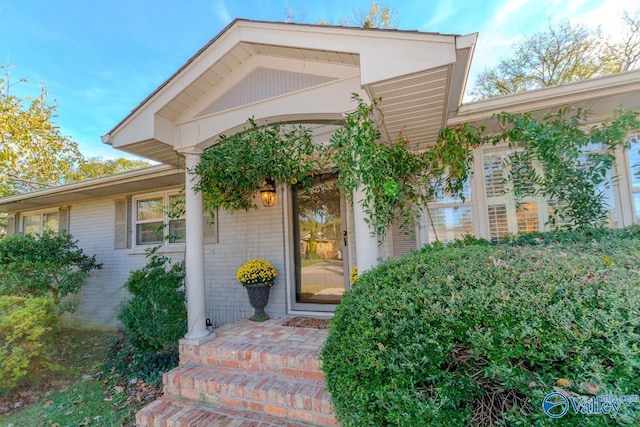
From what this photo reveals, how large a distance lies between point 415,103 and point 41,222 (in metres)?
10.5

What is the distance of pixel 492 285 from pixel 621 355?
1.71 ft

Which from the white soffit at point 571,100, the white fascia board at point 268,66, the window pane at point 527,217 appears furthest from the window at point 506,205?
the white fascia board at point 268,66

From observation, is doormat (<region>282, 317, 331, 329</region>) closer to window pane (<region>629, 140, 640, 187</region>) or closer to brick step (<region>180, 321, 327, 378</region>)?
brick step (<region>180, 321, 327, 378</region>)

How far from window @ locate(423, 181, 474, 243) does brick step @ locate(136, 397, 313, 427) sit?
3018 mm

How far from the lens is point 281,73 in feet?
10.3

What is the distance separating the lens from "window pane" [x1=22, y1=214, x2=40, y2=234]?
8.32 meters

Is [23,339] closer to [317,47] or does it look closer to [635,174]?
[317,47]

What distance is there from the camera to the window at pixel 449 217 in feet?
13.7

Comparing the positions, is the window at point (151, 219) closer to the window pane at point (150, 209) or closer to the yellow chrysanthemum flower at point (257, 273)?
the window pane at point (150, 209)

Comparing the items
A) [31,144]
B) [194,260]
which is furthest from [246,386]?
[31,144]

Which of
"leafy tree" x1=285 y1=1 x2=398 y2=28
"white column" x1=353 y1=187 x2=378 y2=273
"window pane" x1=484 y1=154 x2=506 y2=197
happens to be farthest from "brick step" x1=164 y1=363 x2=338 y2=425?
"leafy tree" x1=285 y1=1 x2=398 y2=28

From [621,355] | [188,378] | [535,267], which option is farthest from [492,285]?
[188,378]

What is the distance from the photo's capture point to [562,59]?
10.9 metres

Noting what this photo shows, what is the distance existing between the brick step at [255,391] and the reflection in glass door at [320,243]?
2.06 meters
